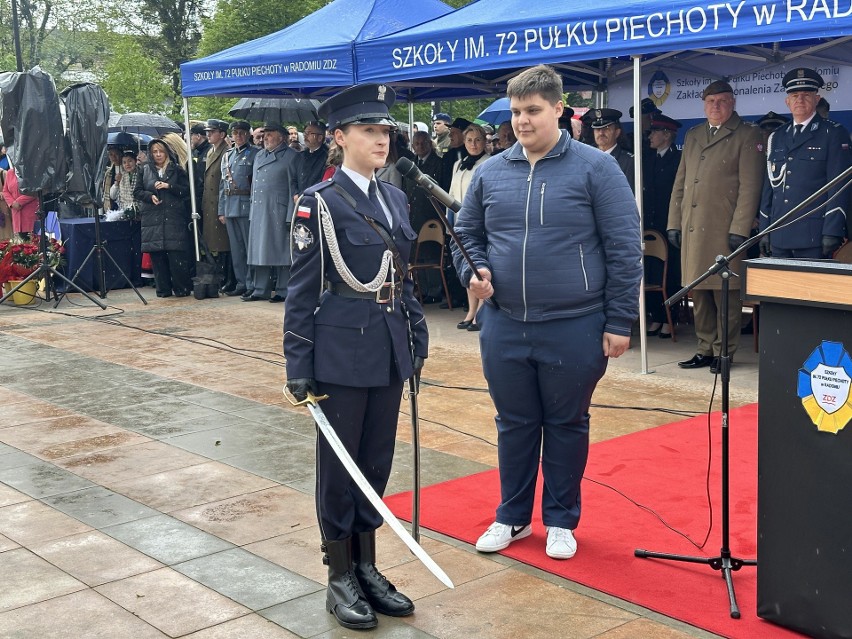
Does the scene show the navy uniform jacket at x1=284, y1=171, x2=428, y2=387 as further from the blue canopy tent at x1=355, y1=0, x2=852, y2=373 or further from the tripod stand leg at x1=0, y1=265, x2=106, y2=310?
the tripod stand leg at x1=0, y1=265, x2=106, y2=310

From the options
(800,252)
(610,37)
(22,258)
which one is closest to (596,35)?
(610,37)

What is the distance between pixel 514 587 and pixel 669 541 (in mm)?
819

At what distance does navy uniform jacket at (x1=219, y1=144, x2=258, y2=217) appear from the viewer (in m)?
12.6

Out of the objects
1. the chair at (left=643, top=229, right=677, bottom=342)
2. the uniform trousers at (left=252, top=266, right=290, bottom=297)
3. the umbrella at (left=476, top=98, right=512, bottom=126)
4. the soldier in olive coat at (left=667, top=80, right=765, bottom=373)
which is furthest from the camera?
the umbrella at (left=476, top=98, right=512, bottom=126)

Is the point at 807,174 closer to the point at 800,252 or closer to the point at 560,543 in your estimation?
the point at 800,252

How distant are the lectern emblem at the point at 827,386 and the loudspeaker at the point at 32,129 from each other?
1030cm

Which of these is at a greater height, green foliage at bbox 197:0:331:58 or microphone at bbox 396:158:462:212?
green foliage at bbox 197:0:331:58

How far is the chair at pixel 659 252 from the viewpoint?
365 inches

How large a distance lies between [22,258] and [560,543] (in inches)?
390

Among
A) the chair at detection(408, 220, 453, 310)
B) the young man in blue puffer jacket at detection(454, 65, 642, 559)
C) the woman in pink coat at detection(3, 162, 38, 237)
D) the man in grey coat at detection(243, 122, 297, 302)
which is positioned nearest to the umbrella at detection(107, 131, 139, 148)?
the woman in pink coat at detection(3, 162, 38, 237)

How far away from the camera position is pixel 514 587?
406cm

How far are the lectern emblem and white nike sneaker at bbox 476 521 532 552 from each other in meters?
1.49

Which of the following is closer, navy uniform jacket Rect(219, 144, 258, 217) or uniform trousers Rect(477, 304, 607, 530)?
uniform trousers Rect(477, 304, 607, 530)

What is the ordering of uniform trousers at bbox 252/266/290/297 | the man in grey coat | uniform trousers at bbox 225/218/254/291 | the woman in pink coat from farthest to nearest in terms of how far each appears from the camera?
the woman in pink coat < uniform trousers at bbox 225/218/254/291 < uniform trousers at bbox 252/266/290/297 < the man in grey coat
